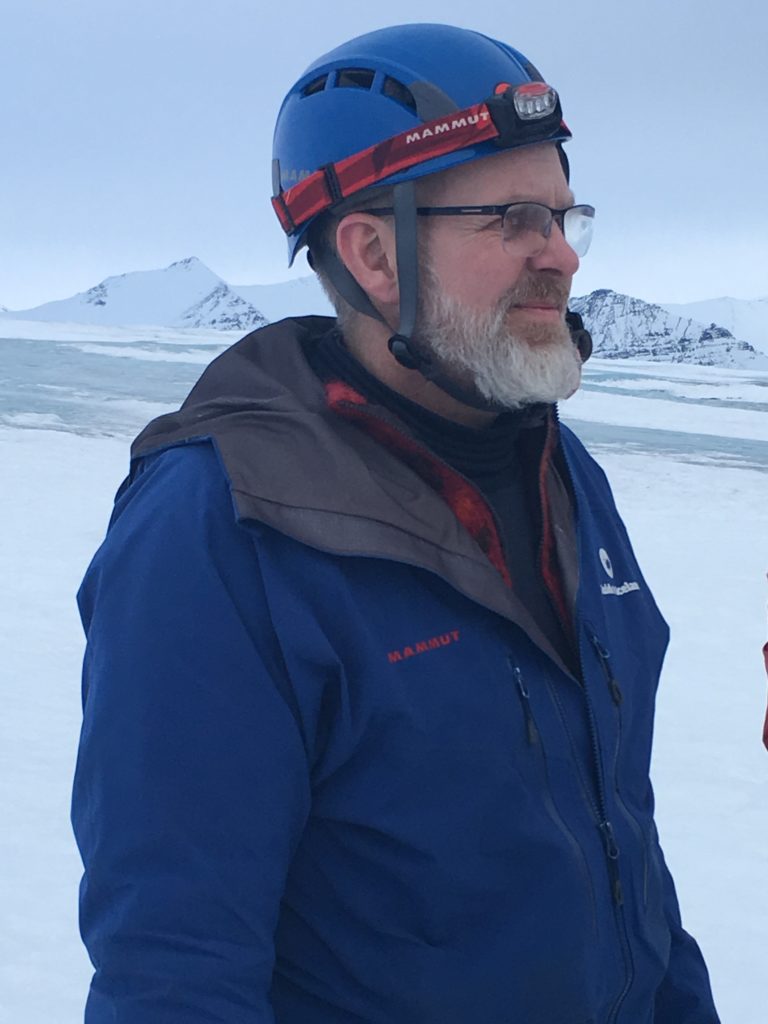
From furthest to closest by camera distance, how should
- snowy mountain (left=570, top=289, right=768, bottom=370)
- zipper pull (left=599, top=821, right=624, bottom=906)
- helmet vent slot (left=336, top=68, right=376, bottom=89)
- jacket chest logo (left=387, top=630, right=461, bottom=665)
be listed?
snowy mountain (left=570, top=289, right=768, bottom=370) < helmet vent slot (left=336, top=68, right=376, bottom=89) < zipper pull (left=599, top=821, right=624, bottom=906) < jacket chest logo (left=387, top=630, right=461, bottom=665)

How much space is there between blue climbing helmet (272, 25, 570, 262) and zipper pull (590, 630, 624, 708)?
657mm

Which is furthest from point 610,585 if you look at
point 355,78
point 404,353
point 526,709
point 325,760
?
point 355,78

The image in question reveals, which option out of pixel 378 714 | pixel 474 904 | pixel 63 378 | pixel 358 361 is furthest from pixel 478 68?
pixel 63 378

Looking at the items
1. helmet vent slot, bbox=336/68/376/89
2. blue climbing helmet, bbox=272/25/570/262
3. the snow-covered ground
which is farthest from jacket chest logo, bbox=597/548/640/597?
the snow-covered ground

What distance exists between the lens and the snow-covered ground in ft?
9.11

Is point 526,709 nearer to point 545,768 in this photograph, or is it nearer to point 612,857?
point 545,768

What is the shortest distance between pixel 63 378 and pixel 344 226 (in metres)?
16.9

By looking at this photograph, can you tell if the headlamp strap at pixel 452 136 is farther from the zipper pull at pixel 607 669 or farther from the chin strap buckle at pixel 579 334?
the zipper pull at pixel 607 669

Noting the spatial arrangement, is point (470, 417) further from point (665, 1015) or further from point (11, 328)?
point (11, 328)

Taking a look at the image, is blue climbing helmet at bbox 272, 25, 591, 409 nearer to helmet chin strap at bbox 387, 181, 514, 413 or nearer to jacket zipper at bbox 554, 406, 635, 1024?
helmet chin strap at bbox 387, 181, 514, 413

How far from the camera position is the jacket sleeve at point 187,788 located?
3.53 ft

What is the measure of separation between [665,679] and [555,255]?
3619 mm

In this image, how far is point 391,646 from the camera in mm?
1191

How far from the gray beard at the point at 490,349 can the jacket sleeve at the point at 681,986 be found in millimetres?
709
